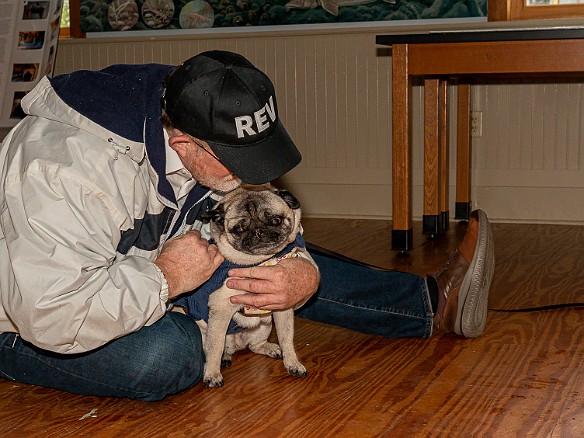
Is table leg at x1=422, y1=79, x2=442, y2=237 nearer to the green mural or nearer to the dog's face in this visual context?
the green mural

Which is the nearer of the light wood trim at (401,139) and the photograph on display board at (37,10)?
the light wood trim at (401,139)

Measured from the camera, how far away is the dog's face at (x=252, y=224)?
1.99m

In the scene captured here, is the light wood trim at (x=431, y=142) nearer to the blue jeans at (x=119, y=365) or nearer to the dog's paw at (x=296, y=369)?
the dog's paw at (x=296, y=369)

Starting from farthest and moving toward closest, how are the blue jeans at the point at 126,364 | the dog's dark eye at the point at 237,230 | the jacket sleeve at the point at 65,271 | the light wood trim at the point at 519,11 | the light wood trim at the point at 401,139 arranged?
the light wood trim at the point at 519,11 < the light wood trim at the point at 401,139 < the dog's dark eye at the point at 237,230 < the blue jeans at the point at 126,364 < the jacket sleeve at the point at 65,271

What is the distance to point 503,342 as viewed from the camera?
2373 millimetres

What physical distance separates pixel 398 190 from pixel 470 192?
108 cm

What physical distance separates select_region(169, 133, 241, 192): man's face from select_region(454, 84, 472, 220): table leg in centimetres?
289

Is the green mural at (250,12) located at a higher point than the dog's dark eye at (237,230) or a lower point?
higher

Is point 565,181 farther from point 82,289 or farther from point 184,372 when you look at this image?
point 82,289

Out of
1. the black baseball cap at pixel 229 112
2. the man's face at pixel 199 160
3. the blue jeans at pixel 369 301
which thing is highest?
the black baseball cap at pixel 229 112

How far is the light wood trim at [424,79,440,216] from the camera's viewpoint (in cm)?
408

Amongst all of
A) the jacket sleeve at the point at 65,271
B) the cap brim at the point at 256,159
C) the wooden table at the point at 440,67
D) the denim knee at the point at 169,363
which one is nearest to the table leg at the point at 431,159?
the wooden table at the point at 440,67

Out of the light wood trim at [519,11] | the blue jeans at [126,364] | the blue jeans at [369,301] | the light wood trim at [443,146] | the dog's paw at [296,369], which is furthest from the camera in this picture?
the light wood trim at [519,11]

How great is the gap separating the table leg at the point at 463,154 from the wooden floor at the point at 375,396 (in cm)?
191
